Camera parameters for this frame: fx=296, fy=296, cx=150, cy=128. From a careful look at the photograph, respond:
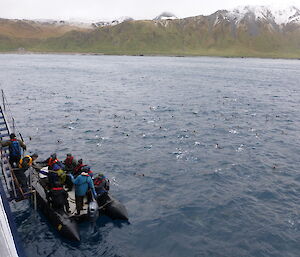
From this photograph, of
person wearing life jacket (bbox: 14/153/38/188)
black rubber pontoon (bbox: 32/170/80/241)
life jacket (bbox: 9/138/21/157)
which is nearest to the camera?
black rubber pontoon (bbox: 32/170/80/241)

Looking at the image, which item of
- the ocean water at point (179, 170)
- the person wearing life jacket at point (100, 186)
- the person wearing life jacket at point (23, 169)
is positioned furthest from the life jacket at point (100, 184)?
the person wearing life jacket at point (23, 169)

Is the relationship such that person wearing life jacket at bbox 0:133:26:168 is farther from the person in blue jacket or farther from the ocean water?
the person in blue jacket

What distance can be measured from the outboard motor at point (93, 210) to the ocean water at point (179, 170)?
820 mm

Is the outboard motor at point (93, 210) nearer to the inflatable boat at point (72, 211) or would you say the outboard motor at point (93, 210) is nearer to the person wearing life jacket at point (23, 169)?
the inflatable boat at point (72, 211)

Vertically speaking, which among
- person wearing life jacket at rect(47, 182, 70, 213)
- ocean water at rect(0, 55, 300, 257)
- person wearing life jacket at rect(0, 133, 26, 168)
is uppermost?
person wearing life jacket at rect(0, 133, 26, 168)

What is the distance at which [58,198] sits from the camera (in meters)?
16.0

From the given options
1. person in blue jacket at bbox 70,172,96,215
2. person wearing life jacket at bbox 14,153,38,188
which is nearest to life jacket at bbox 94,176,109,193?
person in blue jacket at bbox 70,172,96,215

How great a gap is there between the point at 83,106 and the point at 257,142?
29.5 m

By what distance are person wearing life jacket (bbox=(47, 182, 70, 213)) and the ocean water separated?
141cm

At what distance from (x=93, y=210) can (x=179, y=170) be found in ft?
34.9

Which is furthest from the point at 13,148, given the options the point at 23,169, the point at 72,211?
the point at 72,211

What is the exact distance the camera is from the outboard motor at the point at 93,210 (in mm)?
16219

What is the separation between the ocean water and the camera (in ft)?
52.9

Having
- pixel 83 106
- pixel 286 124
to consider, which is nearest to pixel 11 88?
pixel 83 106
